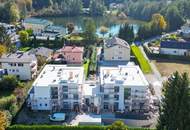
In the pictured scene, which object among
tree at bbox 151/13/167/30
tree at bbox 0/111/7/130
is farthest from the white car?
A: tree at bbox 151/13/167/30

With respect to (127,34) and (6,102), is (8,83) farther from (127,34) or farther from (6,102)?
(127,34)

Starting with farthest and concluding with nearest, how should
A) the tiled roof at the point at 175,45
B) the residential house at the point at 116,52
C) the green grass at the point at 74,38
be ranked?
the green grass at the point at 74,38 < the tiled roof at the point at 175,45 < the residential house at the point at 116,52

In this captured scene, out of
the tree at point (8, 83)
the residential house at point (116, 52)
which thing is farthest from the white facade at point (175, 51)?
the tree at point (8, 83)

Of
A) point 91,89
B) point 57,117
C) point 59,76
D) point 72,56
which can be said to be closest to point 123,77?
point 91,89

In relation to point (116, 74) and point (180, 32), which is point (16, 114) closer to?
point (116, 74)

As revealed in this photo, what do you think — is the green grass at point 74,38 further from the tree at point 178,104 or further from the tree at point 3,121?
the tree at point 178,104

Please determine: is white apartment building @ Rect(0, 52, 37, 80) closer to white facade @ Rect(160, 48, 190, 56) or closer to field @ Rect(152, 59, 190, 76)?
field @ Rect(152, 59, 190, 76)

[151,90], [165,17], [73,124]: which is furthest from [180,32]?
[73,124]
